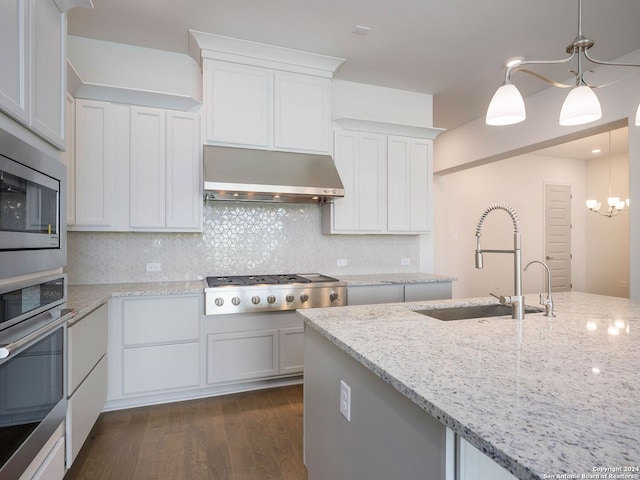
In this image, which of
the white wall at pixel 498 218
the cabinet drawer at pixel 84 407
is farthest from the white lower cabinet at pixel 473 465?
the white wall at pixel 498 218

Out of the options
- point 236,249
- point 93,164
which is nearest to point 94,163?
point 93,164

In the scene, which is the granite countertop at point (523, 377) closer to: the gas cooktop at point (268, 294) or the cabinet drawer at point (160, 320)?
the gas cooktop at point (268, 294)

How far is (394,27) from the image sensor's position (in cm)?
266

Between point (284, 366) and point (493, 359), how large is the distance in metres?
2.19

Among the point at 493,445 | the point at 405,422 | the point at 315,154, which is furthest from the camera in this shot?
the point at 315,154

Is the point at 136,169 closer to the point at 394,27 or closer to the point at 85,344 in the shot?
the point at 85,344

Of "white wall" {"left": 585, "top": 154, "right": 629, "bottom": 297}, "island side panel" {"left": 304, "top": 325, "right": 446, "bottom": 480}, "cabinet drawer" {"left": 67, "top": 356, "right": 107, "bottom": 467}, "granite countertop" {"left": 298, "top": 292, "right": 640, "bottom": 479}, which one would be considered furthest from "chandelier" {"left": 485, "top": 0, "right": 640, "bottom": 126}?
"white wall" {"left": 585, "top": 154, "right": 629, "bottom": 297}

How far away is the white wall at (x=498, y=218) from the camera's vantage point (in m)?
5.63

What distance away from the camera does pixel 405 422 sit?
3.18ft

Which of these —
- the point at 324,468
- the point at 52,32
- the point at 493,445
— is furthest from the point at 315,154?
the point at 493,445

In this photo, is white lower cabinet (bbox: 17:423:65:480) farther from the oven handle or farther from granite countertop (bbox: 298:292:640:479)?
granite countertop (bbox: 298:292:640:479)

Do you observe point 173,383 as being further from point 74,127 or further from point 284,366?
point 74,127

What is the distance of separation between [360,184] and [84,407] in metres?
2.72

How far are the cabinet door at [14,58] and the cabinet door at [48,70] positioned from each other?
0.06 meters
